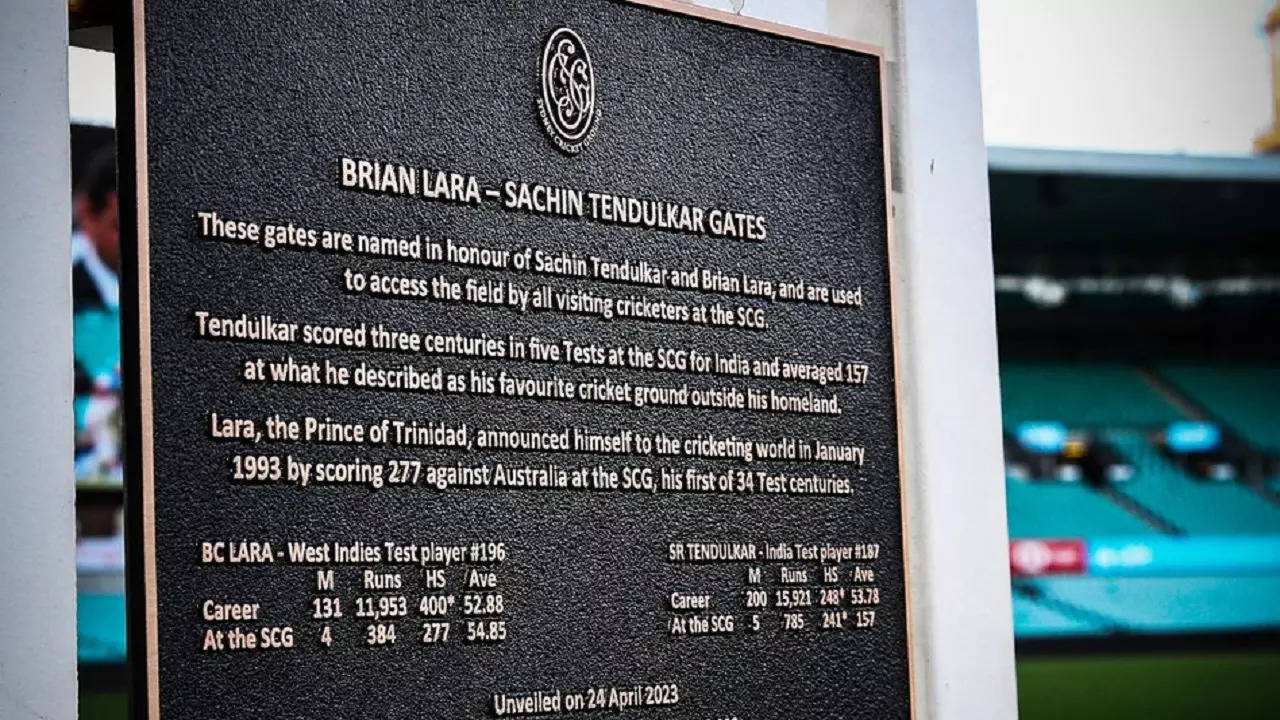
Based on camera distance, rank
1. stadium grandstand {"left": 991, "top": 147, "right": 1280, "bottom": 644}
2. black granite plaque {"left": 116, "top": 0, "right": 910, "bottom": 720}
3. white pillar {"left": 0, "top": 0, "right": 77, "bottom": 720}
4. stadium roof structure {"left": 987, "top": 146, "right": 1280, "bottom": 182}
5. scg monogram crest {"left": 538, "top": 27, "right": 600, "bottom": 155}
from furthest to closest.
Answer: stadium grandstand {"left": 991, "top": 147, "right": 1280, "bottom": 644} < stadium roof structure {"left": 987, "top": 146, "right": 1280, "bottom": 182} < scg monogram crest {"left": 538, "top": 27, "right": 600, "bottom": 155} < black granite plaque {"left": 116, "top": 0, "right": 910, "bottom": 720} < white pillar {"left": 0, "top": 0, "right": 77, "bottom": 720}

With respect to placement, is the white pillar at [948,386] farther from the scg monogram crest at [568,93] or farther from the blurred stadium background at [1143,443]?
the blurred stadium background at [1143,443]

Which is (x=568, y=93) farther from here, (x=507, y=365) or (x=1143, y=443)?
(x=1143, y=443)

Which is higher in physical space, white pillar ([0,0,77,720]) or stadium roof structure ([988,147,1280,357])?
stadium roof structure ([988,147,1280,357])

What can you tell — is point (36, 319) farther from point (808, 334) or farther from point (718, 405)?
point (808, 334)

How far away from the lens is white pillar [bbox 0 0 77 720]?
2627mm

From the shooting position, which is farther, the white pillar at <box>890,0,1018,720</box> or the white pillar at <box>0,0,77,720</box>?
the white pillar at <box>890,0,1018,720</box>

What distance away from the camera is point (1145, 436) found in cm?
2222

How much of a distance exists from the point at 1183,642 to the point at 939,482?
18.2 m

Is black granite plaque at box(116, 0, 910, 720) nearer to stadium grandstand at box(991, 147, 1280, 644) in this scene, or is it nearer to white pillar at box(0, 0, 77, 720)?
white pillar at box(0, 0, 77, 720)

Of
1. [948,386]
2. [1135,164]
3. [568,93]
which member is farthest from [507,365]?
[1135,164]

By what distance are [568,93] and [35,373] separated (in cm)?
125

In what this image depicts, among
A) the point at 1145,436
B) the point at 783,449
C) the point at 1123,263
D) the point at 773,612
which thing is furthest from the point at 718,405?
the point at 1145,436

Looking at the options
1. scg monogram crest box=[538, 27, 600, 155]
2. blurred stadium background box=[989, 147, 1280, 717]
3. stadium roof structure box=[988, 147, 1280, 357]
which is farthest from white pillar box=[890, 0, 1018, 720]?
blurred stadium background box=[989, 147, 1280, 717]

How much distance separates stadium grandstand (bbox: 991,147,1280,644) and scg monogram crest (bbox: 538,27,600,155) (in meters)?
16.3
